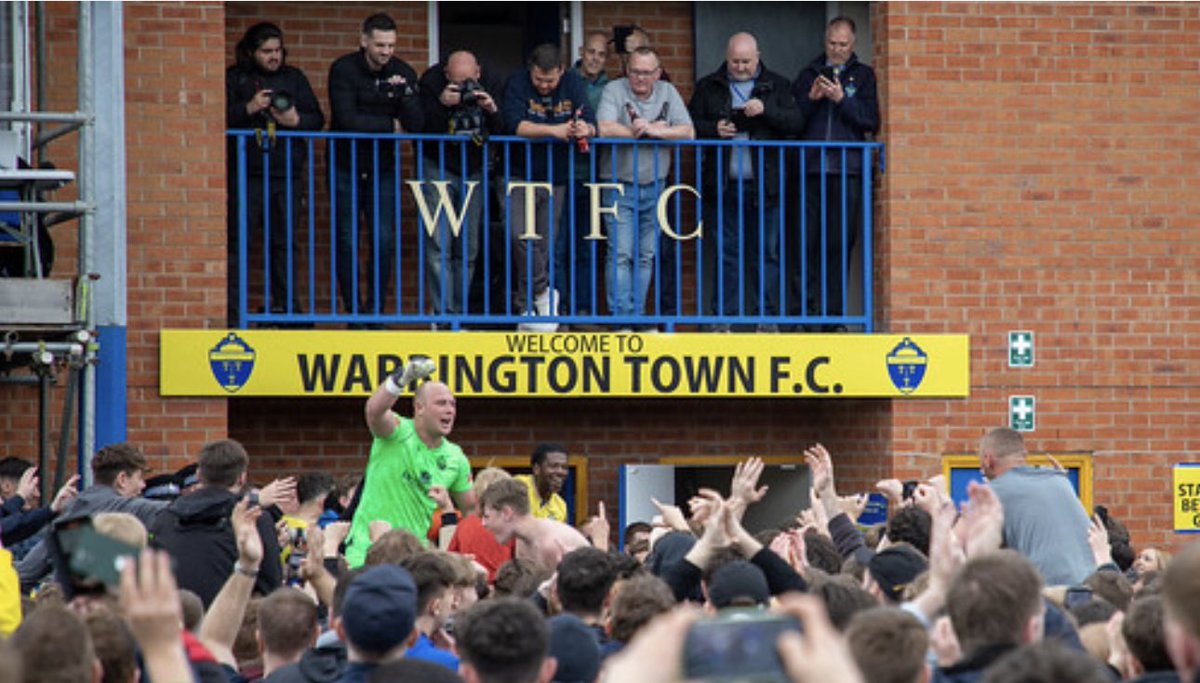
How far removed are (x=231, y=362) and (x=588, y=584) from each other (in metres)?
6.86

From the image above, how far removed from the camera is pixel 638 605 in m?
6.85

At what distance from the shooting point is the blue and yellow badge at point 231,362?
14.1m

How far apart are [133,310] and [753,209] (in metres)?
4.32

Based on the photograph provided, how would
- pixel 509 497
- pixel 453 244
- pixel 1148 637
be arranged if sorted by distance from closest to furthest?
pixel 1148 637 < pixel 509 497 < pixel 453 244

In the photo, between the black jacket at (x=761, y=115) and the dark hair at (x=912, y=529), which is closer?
the dark hair at (x=912, y=529)

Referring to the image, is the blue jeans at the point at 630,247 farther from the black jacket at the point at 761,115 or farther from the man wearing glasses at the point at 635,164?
the black jacket at the point at 761,115

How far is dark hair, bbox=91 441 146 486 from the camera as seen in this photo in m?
10.3

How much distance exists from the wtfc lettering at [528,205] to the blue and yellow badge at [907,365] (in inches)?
61.8

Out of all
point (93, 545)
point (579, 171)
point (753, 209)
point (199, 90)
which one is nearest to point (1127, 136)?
point (753, 209)

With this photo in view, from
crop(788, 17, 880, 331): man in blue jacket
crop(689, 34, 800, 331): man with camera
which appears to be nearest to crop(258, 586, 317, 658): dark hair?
crop(689, 34, 800, 331): man with camera

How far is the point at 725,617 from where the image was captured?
374 centimetres

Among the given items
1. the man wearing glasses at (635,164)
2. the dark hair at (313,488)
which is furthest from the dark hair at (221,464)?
the man wearing glasses at (635,164)

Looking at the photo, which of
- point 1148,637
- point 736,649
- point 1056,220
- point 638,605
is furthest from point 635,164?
point 736,649

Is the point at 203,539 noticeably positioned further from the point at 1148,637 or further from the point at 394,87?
the point at 394,87
